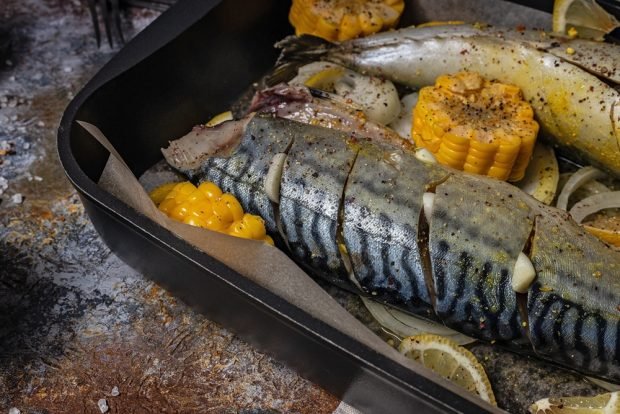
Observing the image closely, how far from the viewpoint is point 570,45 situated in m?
3.72

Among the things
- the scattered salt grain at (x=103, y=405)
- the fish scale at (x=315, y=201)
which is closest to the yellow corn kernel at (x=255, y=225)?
the fish scale at (x=315, y=201)

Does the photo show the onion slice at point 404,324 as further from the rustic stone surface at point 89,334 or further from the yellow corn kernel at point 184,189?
the yellow corn kernel at point 184,189

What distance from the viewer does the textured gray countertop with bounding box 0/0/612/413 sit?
10.2ft

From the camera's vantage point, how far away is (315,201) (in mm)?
3146

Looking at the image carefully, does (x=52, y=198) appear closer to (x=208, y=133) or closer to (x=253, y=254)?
(x=208, y=133)

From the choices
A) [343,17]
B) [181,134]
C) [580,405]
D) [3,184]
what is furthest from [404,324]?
[3,184]

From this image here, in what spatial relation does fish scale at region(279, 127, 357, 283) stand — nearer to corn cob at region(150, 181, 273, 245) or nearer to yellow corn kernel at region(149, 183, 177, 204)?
corn cob at region(150, 181, 273, 245)

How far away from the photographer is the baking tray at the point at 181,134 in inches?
105

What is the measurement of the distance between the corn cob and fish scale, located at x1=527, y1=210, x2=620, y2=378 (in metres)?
1.17

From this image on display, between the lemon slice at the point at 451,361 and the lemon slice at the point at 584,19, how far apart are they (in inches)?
78.4

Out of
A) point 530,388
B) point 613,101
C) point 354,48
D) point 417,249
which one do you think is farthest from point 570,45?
point 530,388

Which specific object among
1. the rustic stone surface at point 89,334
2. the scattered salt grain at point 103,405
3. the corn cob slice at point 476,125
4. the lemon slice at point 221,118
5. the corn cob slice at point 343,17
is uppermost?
the corn cob slice at point 343,17

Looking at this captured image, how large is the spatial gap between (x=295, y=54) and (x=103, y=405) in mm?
2118

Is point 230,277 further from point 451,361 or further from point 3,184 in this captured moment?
point 3,184
